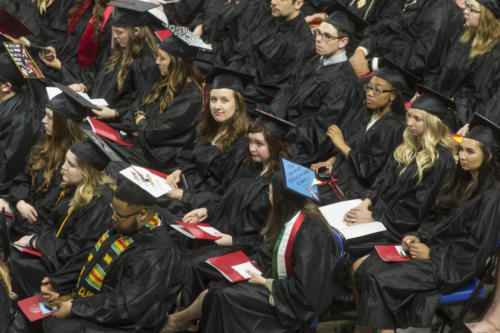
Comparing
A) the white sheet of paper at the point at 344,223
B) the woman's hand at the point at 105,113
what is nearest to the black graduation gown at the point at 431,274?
the white sheet of paper at the point at 344,223

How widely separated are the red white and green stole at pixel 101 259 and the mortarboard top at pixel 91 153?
2.02 feet

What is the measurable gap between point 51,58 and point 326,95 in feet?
11.1

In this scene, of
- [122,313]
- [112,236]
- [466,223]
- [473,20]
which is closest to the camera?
[122,313]

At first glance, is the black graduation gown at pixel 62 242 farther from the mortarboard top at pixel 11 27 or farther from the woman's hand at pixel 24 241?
the mortarboard top at pixel 11 27

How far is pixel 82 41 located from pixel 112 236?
3.90 metres

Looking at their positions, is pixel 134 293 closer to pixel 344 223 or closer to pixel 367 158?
pixel 344 223

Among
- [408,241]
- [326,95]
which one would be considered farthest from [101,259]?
[326,95]

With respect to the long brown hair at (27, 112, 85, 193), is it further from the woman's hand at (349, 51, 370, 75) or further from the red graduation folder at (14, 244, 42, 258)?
the woman's hand at (349, 51, 370, 75)

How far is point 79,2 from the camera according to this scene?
7.70 metres

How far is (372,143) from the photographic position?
17.3 ft

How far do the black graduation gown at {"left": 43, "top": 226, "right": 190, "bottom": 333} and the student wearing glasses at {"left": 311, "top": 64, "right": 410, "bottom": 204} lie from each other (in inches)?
67.4

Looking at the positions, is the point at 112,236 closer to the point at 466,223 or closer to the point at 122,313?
the point at 122,313

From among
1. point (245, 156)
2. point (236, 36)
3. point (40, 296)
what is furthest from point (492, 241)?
point (236, 36)

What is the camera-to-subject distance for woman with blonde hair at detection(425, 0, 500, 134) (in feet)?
17.4
